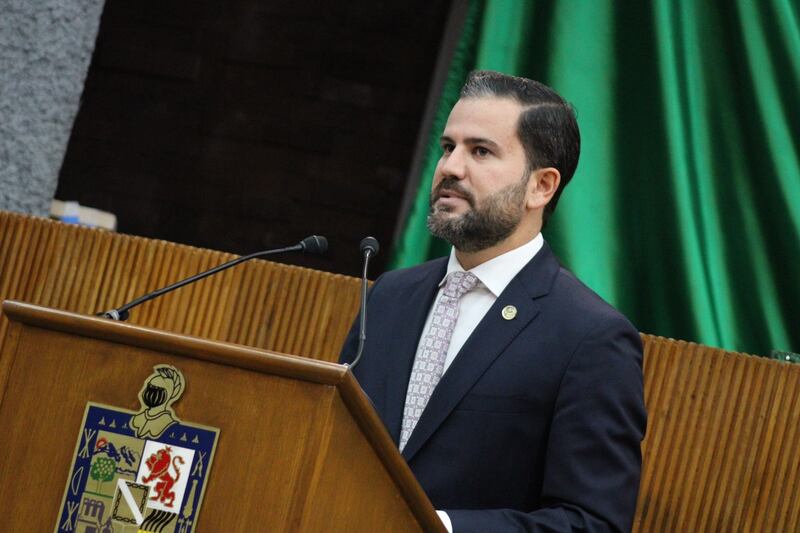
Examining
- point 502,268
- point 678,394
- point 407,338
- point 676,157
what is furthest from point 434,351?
point 676,157

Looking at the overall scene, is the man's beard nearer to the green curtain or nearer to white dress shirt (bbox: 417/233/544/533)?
white dress shirt (bbox: 417/233/544/533)

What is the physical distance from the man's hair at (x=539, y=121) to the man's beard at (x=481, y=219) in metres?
0.07

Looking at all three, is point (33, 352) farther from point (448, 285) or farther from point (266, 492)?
point (448, 285)

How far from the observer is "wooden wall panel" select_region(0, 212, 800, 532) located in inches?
100

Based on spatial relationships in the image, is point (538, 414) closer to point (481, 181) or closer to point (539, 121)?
point (481, 181)

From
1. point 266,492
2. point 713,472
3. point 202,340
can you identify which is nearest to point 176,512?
point 266,492

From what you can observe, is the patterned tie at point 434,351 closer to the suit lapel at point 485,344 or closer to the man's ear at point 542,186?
the suit lapel at point 485,344

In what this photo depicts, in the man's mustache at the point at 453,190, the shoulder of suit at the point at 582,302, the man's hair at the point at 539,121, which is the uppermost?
the man's hair at the point at 539,121

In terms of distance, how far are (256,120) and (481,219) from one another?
7.26 ft

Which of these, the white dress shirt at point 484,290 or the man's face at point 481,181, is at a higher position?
the man's face at point 481,181

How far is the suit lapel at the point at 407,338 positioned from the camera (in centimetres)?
202

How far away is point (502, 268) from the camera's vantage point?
2107 mm

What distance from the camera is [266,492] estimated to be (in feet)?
4.65

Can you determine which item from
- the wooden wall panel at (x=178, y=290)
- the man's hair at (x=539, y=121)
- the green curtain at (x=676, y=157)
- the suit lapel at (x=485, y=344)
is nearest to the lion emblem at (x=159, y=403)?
the suit lapel at (x=485, y=344)
